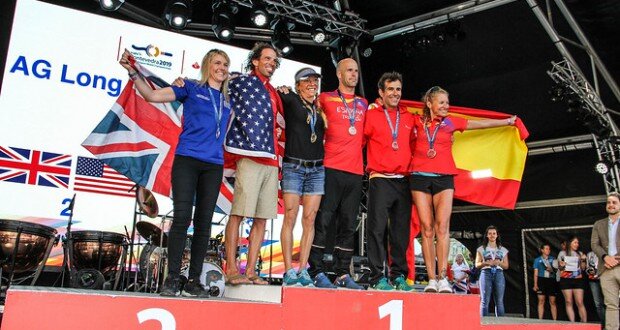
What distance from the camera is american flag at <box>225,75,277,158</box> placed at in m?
3.58

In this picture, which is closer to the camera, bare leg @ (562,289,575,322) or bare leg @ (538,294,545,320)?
bare leg @ (562,289,575,322)

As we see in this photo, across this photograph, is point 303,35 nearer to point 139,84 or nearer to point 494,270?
point 494,270

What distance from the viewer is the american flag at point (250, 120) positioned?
358cm

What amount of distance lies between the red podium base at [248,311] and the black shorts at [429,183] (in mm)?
869

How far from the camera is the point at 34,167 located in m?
6.10

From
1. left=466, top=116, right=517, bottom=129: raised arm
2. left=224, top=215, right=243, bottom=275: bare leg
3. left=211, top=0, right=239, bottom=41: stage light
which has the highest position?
left=211, top=0, right=239, bottom=41: stage light

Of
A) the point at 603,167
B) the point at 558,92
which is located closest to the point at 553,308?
the point at 603,167

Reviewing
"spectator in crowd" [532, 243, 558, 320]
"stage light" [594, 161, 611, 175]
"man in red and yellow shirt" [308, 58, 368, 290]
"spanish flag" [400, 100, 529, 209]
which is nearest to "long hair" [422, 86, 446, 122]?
"man in red and yellow shirt" [308, 58, 368, 290]

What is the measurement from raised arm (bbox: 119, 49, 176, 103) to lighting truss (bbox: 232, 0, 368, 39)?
4.40 m

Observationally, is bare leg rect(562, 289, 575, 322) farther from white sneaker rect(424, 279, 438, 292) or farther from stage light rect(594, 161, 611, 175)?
white sneaker rect(424, 279, 438, 292)

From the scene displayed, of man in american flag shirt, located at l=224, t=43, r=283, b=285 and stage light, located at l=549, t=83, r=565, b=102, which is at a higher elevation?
stage light, located at l=549, t=83, r=565, b=102

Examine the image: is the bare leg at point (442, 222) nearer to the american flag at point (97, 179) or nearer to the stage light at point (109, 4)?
the american flag at point (97, 179)

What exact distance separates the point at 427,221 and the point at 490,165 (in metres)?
1.82

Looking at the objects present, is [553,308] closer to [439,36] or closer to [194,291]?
A: [439,36]
